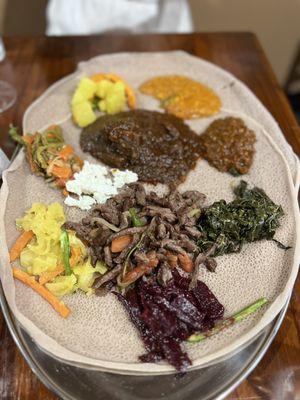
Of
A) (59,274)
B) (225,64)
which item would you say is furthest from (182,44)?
(59,274)

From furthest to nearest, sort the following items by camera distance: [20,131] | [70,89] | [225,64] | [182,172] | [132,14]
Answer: [132,14], [225,64], [70,89], [20,131], [182,172]

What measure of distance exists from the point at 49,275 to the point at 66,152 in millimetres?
905

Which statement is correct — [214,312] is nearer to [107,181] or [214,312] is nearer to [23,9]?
[107,181]

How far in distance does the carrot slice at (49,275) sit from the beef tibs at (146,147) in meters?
0.81

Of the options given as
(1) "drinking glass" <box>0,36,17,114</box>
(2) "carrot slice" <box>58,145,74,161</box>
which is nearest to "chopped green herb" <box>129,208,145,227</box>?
(2) "carrot slice" <box>58,145,74,161</box>

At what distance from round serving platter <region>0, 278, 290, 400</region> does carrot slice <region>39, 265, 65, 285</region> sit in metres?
0.31

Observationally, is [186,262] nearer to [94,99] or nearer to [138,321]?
[138,321]

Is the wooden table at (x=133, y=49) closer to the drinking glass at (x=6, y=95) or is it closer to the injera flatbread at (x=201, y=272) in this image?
the drinking glass at (x=6, y=95)

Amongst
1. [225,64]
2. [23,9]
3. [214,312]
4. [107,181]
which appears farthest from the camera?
[23,9]

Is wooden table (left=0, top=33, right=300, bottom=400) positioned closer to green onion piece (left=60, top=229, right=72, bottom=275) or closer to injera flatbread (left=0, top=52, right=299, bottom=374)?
injera flatbread (left=0, top=52, right=299, bottom=374)

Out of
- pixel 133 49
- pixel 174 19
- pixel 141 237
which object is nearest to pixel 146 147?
pixel 141 237

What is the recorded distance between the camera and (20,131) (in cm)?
287

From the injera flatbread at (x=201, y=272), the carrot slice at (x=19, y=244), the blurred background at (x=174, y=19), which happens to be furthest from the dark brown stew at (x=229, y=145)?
the blurred background at (x=174, y=19)

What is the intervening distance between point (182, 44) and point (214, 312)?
2.56 metres
